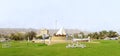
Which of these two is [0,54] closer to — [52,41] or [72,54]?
[72,54]

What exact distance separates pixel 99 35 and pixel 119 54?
74.0 m

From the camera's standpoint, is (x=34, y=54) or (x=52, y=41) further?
(x=52, y=41)

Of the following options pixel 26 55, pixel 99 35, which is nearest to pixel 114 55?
pixel 26 55

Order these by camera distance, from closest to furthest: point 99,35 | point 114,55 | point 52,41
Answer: point 114,55, point 52,41, point 99,35

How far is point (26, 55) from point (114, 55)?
8614 mm

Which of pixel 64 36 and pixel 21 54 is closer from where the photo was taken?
pixel 21 54

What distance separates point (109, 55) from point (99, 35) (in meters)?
74.7

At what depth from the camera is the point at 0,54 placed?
26.0 m

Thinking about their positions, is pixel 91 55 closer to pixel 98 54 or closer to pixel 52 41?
pixel 98 54

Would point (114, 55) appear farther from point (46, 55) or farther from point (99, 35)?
point (99, 35)

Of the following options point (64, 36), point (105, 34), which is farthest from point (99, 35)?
point (64, 36)

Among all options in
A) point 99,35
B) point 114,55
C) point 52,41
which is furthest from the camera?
point 99,35

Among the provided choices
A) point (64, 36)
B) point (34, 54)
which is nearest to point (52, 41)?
point (64, 36)

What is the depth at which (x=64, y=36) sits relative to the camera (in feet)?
179
